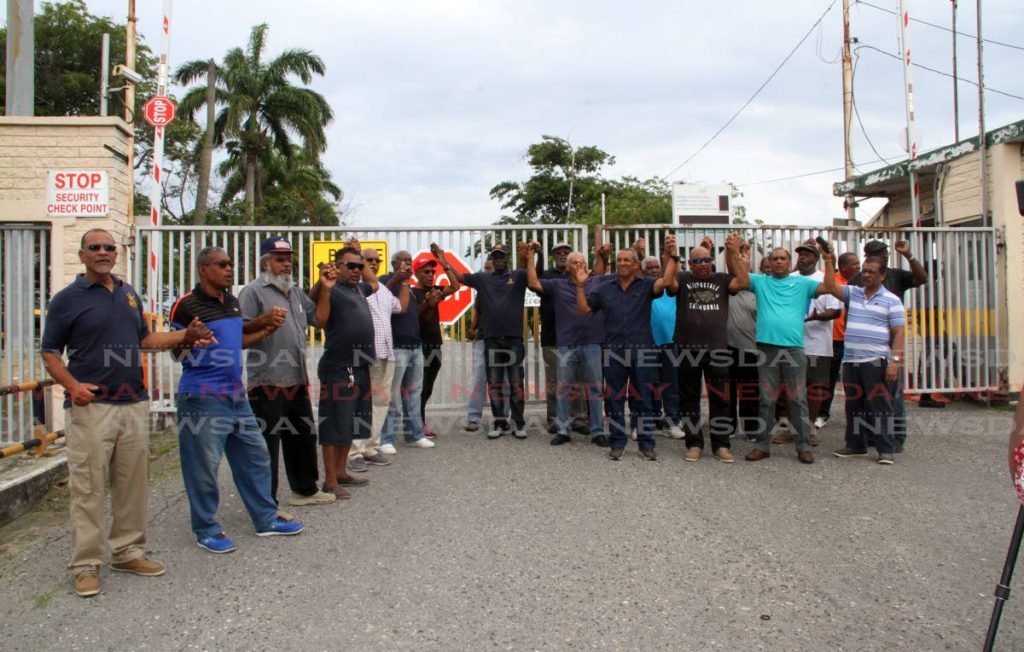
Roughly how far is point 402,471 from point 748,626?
356 cm

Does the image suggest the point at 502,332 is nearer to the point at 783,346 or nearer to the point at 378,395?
the point at 378,395

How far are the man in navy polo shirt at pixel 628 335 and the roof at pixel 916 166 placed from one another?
5998 mm

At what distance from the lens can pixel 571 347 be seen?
7246 millimetres

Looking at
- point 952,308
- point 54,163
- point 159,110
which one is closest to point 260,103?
point 159,110

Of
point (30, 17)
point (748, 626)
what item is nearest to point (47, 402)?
point (30, 17)

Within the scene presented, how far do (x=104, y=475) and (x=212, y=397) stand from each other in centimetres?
70

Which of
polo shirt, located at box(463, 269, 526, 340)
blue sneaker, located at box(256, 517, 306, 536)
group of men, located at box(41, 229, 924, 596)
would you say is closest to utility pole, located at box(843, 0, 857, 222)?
group of men, located at box(41, 229, 924, 596)

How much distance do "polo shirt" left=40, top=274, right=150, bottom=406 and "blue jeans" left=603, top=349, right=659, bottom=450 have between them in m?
4.06

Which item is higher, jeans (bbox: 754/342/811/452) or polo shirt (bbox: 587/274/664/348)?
polo shirt (bbox: 587/274/664/348)

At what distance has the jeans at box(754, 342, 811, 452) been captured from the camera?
6613mm

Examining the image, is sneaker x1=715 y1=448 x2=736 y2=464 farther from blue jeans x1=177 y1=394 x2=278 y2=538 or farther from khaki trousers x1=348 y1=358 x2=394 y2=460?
blue jeans x1=177 y1=394 x2=278 y2=538

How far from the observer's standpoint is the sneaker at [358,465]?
6355 mm

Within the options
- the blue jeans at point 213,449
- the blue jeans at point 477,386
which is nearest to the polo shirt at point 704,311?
the blue jeans at point 477,386

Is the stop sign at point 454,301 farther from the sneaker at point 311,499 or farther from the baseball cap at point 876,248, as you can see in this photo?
the baseball cap at point 876,248
